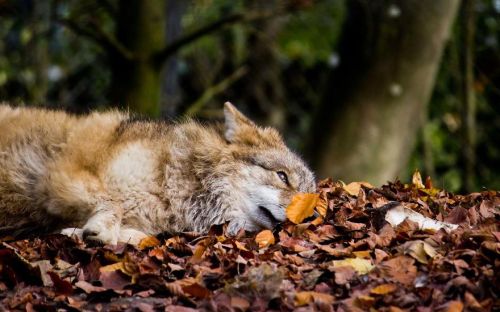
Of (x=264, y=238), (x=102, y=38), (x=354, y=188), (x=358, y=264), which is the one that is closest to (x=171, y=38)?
(x=102, y=38)

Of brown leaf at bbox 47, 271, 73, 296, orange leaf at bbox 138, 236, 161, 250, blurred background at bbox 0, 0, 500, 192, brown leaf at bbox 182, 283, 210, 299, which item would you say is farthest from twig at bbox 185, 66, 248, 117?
brown leaf at bbox 182, 283, 210, 299

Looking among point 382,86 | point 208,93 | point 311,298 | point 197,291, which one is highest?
point 208,93

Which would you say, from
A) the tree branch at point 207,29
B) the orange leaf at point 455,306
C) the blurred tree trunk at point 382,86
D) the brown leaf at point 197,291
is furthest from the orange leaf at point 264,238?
the blurred tree trunk at point 382,86

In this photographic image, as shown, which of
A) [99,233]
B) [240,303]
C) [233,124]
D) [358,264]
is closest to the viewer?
[240,303]

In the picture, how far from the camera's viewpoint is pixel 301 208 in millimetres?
5605

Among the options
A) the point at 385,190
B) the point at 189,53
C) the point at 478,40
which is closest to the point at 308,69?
the point at 189,53

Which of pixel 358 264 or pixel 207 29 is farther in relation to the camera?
pixel 207 29

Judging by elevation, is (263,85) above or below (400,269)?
above

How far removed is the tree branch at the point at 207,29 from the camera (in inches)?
379

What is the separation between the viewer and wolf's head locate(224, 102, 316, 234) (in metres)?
5.76

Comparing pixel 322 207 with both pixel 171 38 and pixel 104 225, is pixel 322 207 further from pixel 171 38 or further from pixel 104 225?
pixel 171 38

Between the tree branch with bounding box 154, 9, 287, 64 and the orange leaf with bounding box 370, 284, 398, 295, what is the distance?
234 inches

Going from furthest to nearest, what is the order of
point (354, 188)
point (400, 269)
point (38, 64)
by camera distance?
point (38, 64), point (354, 188), point (400, 269)

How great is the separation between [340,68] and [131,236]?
6.31m
